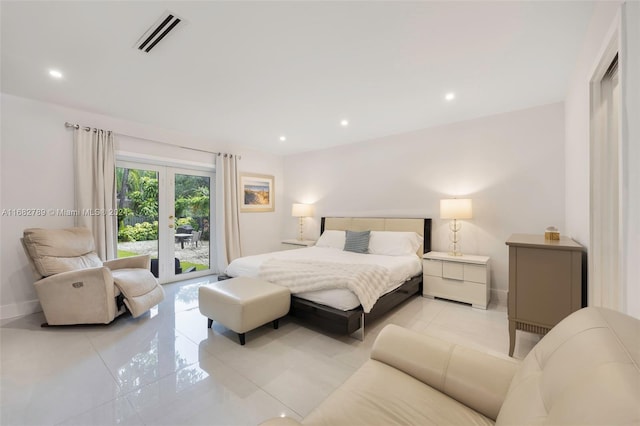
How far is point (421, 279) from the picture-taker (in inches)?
142

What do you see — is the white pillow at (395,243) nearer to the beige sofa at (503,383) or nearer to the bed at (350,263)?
the bed at (350,263)

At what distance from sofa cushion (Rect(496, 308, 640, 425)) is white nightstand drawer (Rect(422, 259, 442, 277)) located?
263 centimetres

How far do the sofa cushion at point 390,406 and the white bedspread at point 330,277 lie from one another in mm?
1189

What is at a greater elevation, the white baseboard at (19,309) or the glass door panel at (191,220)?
the glass door panel at (191,220)

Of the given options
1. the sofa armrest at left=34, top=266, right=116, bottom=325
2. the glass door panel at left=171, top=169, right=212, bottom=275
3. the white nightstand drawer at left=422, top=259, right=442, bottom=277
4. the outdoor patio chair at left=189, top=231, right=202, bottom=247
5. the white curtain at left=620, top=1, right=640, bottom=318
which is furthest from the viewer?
the outdoor patio chair at left=189, top=231, right=202, bottom=247

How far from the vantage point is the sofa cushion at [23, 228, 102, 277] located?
265cm

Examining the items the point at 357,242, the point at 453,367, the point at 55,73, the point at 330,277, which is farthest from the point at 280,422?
the point at 55,73

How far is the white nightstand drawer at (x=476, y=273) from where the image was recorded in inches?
123

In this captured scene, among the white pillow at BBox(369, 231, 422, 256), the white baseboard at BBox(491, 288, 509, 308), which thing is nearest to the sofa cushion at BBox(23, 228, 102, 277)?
the white pillow at BBox(369, 231, 422, 256)

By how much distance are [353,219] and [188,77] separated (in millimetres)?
3228

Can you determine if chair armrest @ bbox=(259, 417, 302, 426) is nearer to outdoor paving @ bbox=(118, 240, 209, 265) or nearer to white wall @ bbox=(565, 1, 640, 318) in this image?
white wall @ bbox=(565, 1, 640, 318)

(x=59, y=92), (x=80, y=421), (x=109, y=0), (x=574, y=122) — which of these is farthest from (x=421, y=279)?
(x=59, y=92)

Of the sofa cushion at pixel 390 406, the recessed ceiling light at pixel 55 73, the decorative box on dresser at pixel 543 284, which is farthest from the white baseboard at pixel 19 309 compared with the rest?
the decorative box on dresser at pixel 543 284

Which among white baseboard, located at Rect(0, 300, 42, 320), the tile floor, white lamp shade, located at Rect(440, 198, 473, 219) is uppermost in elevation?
white lamp shade, located at Rect(440, 198, 473, 219)
